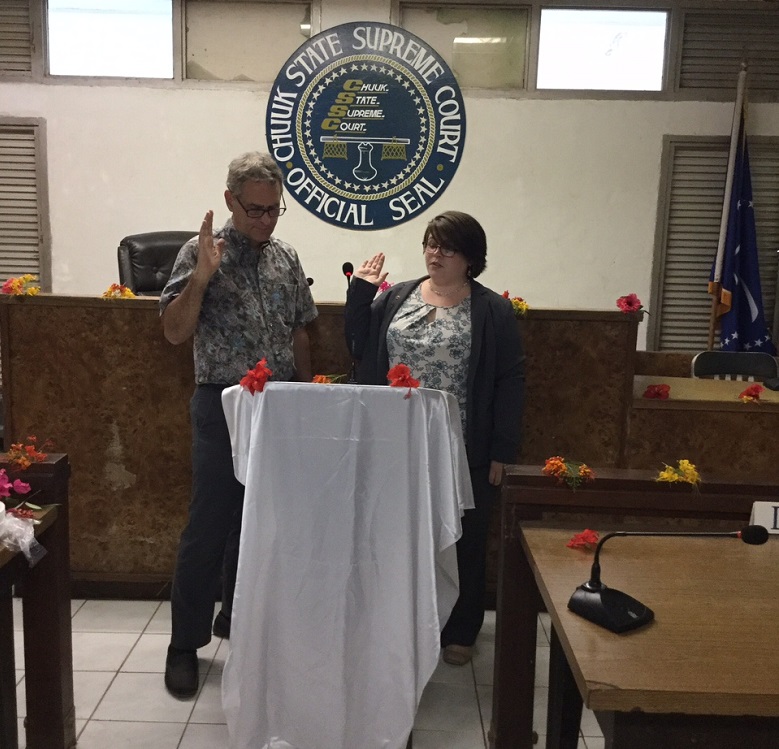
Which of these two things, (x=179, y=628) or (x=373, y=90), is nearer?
(x=179, y=628)

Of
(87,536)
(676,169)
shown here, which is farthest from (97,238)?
(676,169)

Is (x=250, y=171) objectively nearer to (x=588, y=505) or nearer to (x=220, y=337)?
(x=220, y=337)

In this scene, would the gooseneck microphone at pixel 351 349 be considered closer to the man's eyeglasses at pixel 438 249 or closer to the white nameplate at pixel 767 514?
the man's eyeglasses at pixel 438 249

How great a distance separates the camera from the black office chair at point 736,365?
3.74 meters

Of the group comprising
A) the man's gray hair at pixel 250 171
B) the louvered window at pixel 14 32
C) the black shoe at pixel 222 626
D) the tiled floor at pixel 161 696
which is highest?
the louvered window at pixel 14 32

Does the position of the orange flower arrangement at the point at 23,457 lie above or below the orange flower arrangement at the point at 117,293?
below

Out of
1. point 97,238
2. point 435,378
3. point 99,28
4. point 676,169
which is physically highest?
point 99,28

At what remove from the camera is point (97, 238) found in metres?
4.80

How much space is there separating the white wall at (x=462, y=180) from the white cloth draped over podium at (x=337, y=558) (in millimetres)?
3108

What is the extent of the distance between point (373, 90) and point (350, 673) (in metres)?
3.67

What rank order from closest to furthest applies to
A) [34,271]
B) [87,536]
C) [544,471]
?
[544,471] < [87,536] < [34,271]

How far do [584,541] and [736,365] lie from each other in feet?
8.80

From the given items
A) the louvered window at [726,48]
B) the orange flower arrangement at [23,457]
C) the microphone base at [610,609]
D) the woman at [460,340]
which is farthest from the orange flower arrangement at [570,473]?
the louvered window at [726,48]

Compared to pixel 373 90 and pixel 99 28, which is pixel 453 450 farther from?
pixel 99 28
